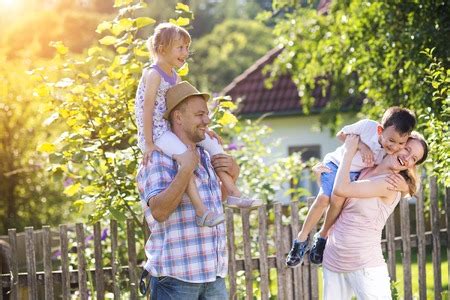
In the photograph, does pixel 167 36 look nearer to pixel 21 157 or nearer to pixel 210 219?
pixel 210 219

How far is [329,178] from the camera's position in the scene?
501 centimetres

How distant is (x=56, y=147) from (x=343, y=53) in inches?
202

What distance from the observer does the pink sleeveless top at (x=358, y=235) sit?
4840mm

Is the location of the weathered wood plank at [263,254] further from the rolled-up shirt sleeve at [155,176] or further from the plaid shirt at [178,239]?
the rolled-up shirt sleeve at [155,176]

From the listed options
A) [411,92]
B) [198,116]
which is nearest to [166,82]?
[198,116]

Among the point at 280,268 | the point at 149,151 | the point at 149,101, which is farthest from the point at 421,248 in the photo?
the point at 149,151

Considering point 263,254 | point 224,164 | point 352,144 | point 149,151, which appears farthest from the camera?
point 263,254

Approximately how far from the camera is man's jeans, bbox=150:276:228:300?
4.16m

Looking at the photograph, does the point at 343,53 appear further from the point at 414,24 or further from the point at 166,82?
the point at 166,82

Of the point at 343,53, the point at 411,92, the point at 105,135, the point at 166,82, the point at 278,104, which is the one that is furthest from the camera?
the point at 278,104

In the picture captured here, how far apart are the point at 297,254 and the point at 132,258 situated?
4.53 feet

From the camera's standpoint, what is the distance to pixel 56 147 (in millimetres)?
6195

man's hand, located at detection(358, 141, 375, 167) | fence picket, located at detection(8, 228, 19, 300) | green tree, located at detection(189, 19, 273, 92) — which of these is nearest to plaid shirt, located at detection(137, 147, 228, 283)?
man's hand, located at detection(358, 141, 375, 167)

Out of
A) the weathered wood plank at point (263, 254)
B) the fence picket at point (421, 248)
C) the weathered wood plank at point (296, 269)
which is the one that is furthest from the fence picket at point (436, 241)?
the weathered wood plank at point (263, 254)
